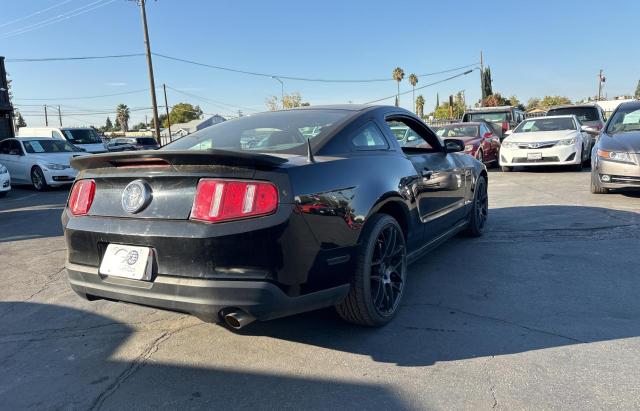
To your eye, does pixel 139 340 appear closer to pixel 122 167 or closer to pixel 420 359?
pixel 122 167

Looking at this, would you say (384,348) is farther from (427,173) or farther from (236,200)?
(427,173)

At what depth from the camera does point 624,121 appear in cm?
838

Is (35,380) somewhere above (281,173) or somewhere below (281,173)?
below

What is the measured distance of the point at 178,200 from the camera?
2.60m

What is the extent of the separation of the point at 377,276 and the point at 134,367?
1.58 metres

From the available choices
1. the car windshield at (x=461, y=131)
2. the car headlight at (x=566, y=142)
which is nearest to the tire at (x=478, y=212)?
the car headlight at (x=566, y=142)

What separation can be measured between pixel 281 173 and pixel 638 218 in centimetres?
553

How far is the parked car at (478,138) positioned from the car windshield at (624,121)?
13.6 feet

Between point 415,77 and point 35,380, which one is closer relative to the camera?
point 35,380

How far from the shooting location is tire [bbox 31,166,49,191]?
41.3 feet

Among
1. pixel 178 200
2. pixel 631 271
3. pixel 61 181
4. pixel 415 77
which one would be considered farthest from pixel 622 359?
pixel 415 77

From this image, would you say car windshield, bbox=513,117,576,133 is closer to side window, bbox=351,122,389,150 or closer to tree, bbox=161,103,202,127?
side window, bbox=351,122,389,150

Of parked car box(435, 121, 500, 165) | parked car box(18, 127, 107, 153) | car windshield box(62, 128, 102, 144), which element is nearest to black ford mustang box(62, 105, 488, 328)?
parked car box(435, 121, 500, 165)

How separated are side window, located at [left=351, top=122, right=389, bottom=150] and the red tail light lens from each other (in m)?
1.69
